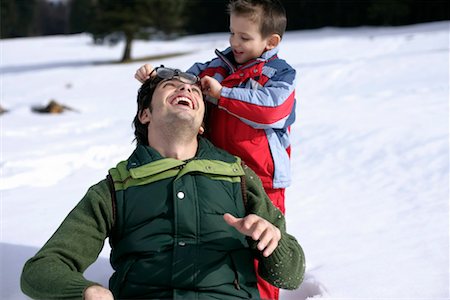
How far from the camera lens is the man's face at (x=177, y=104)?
2246mm

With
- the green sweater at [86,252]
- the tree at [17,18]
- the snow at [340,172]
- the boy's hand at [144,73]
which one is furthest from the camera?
the tree at [17,18]

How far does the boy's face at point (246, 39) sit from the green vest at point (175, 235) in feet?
2.38

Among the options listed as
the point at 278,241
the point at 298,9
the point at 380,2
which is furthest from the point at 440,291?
the point at 298,9

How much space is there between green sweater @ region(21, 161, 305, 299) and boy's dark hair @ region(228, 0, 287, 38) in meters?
0.80

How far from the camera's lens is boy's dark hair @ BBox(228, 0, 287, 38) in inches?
104

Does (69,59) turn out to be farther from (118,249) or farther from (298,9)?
(118,249)

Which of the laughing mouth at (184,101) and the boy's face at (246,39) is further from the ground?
the boy's face at (246,39)

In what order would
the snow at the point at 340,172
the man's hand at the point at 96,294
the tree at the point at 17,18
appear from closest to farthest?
the man's hand at the point at 96,294
the snow at the point at 340,172
the tree at the point at 17,18

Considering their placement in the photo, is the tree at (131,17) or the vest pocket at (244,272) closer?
the vest pocket at (244,272)

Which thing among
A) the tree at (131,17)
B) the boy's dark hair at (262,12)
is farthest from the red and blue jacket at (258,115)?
the tree at (131,17)

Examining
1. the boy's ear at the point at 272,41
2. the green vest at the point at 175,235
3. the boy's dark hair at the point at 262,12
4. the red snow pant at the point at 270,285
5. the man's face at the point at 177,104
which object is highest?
the boy's dark hair at the point at 262,12

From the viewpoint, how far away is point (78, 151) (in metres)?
6.02

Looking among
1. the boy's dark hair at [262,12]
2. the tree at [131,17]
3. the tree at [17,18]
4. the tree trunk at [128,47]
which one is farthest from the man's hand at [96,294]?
the tree at [17,18]

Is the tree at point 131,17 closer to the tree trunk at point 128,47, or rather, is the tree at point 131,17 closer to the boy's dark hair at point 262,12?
the tree trunk at point 128,47
